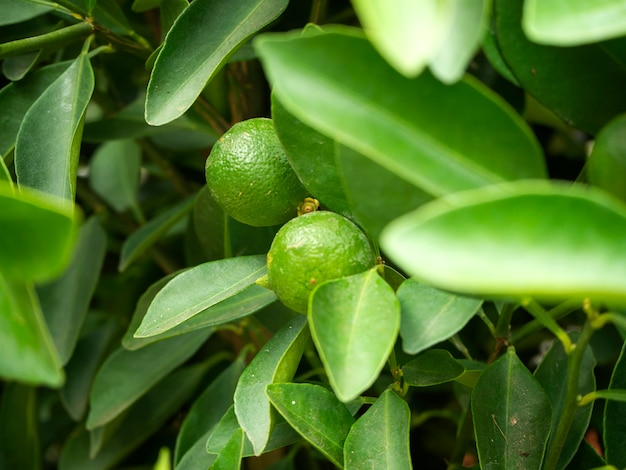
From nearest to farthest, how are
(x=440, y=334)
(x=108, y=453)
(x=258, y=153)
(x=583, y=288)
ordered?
(x=583, y=288)
(x=440, y=334)
(x=258, y=153)
(x=108, y=453)

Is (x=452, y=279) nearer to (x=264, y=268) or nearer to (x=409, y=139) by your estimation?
(x=409, y=139)

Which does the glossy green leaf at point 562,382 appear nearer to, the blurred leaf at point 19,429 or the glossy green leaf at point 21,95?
the glossy green leaf at point 21,95

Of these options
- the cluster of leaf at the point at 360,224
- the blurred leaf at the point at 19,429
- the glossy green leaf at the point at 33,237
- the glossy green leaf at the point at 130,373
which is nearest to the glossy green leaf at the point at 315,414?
the cluster of leaf at the point at 360,224

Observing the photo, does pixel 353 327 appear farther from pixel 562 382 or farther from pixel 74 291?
pixel 74 291

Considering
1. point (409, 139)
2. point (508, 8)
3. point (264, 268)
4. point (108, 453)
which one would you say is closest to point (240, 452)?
point (264, 268)

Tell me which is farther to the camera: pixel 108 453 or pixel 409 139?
pixel 108 453

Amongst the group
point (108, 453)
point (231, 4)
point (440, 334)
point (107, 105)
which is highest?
point (231, 4)

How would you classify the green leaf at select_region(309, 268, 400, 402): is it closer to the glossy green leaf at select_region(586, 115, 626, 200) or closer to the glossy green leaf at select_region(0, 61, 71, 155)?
the glossy green leaf at select_region(586, 115, 626, 200)
